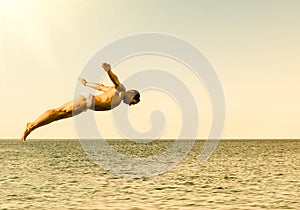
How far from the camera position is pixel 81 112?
39.8 feet

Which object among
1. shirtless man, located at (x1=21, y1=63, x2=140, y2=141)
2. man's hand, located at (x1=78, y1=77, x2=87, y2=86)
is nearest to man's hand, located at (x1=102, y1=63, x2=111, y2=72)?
shirtless man, located at (x1=21, y1=63, x2=140, y2=141)

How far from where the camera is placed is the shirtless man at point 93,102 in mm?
11761

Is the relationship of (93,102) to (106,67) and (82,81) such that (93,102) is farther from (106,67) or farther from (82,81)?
(106,67)

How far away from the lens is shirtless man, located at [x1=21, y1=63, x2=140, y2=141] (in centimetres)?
1176

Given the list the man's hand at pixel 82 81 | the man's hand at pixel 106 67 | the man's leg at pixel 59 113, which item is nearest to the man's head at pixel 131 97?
the man's leg at pixel 59 113

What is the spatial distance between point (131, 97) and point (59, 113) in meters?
1.82

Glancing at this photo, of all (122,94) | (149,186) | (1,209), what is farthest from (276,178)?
(122,94)

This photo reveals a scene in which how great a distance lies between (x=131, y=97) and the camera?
40.1 feet

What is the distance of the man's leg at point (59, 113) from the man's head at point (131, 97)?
3.46 feet

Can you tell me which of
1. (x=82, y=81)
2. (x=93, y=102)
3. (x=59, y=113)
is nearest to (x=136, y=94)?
(x=93, y=102)

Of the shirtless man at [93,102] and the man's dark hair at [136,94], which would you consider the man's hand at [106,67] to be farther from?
the man's dark hair at [136,94]

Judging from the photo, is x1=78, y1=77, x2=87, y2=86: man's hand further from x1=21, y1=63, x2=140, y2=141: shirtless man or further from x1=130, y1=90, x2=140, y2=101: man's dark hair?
x1=130, y1=90, x2=140, y2=101: man's dark hair

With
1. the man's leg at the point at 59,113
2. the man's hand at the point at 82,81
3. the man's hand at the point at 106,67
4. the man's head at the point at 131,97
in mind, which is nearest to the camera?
the man's hand at the point at 106,67

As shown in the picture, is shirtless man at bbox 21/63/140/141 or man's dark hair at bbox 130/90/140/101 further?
man's dark hair at bbox 130/90/140/101
